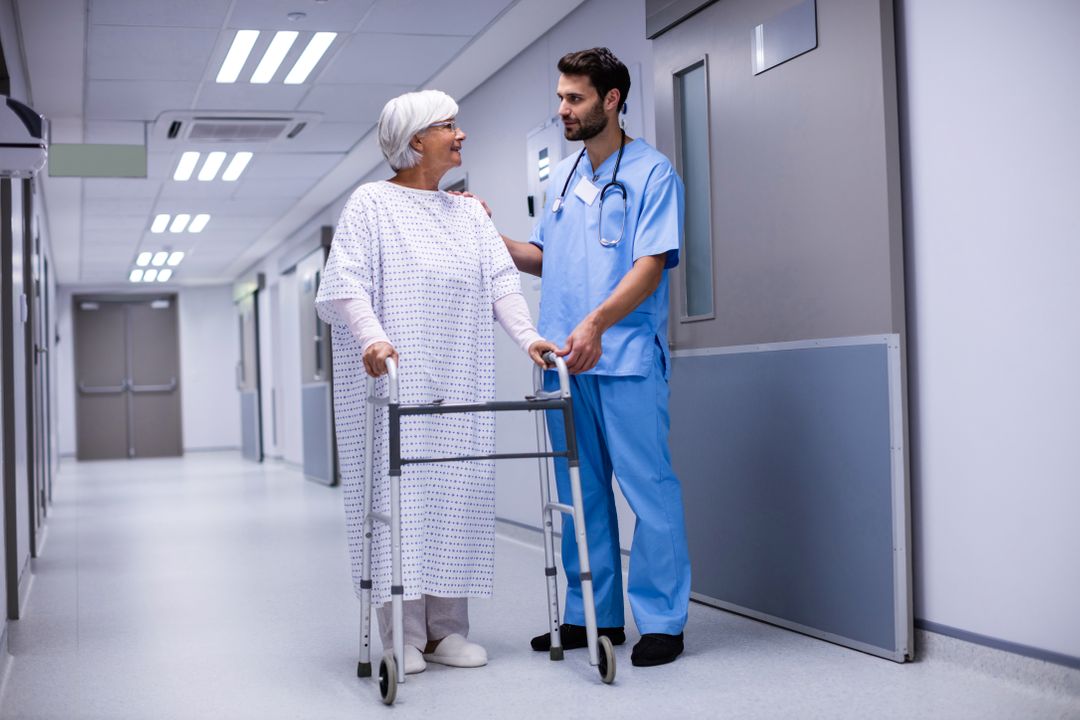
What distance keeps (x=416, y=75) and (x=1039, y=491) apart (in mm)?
4223

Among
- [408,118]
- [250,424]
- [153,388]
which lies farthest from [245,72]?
[153,388]

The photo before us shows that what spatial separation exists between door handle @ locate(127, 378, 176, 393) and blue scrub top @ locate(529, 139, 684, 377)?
14.8 m

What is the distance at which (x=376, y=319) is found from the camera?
262 centimetres

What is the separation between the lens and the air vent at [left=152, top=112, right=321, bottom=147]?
253 inches

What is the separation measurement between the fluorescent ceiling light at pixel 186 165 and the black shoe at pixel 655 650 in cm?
563

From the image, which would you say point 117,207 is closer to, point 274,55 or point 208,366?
point 274,55

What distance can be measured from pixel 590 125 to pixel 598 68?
15 centimetres

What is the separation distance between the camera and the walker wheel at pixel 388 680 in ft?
8.02

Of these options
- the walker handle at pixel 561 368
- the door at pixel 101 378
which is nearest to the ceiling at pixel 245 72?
the walker handle at pixel 561 368

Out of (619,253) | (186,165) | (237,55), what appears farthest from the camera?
(186,165)

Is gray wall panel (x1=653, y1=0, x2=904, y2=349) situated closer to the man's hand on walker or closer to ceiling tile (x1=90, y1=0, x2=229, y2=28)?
the man's hand on walker

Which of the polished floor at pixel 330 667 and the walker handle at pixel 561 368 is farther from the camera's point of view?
the walker handle at pixel 561 368

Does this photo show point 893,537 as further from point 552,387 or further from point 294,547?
point 294,547

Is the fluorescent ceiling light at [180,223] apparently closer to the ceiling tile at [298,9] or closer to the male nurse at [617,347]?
the ceiling tile at [298,9]
